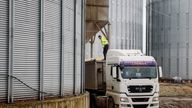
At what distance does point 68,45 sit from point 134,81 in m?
6.79

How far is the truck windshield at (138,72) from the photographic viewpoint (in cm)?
2545

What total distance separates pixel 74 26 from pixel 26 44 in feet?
14.5

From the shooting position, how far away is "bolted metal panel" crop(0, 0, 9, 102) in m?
15.8

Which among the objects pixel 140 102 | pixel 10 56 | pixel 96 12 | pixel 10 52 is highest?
pixel 96 12

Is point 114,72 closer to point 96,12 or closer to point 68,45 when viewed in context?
point 96,12

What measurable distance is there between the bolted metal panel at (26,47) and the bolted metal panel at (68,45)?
2.45 metres

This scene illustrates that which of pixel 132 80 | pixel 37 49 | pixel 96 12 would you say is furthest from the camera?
pixel 96 12

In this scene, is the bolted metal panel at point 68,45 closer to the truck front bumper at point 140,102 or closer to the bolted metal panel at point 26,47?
the bolted metal panel at point 26,47

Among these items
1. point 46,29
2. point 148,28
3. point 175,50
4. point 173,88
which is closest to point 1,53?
point 46,29

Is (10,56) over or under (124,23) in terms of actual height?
under

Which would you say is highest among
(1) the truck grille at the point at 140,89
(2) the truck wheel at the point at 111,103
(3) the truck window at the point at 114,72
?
(3) the truck window at the point at 114,72

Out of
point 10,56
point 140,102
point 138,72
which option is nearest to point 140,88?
point 140,102

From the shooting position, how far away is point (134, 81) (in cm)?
2559

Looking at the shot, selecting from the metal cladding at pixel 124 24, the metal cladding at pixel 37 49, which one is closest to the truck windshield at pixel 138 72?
the metal cladding at pixel 37 49
